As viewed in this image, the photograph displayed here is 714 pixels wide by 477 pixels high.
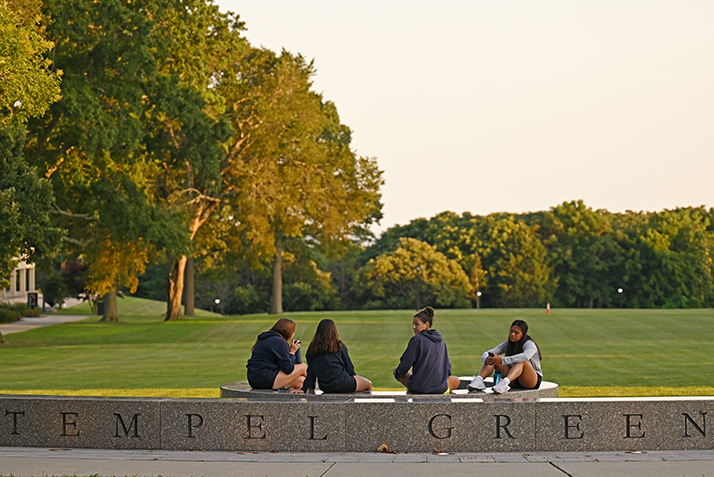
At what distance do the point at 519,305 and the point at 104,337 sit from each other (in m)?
54.1

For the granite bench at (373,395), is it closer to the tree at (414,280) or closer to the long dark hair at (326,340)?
the long dark hair at (326,340)

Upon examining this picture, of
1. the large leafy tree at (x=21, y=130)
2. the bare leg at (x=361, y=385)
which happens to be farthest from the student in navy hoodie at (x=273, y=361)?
the large leafy tree at (x=21, y=130)

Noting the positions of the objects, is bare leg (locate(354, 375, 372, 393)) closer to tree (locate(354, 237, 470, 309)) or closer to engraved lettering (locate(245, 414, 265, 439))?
engraved lettering (locate(245, 414, 265, 439))

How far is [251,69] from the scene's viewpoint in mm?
47219

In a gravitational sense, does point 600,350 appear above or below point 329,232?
below

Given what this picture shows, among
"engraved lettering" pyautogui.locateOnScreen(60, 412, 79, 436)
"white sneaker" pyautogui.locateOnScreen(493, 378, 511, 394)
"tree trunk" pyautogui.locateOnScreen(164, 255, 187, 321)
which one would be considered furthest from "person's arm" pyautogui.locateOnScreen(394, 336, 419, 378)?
"tree trunk" pyautogui.locateOnScreen(164, 255, 187, 321)

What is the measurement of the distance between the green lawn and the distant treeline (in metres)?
27.1

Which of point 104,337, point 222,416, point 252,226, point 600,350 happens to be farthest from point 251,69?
point 222,416

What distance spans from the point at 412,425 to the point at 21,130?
20160 millimetres

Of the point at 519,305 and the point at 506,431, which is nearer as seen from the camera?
the point at 506,431

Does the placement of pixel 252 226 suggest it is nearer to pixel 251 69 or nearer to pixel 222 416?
pixel 251 69

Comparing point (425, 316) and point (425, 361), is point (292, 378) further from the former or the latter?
point (425, 316)

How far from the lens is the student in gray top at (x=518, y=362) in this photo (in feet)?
35.8

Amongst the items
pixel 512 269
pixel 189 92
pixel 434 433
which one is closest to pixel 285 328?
pixel 434 433
